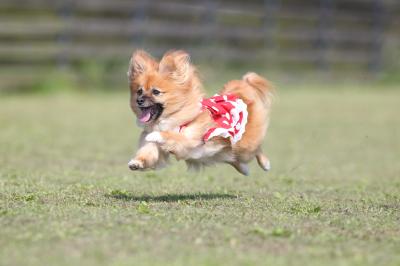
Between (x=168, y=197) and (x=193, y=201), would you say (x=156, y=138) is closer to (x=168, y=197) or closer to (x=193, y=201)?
(x=193, y=201)

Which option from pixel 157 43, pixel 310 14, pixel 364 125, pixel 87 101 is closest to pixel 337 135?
pixel 364 125

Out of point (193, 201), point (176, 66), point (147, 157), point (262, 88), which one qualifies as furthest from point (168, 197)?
point (262, 88)

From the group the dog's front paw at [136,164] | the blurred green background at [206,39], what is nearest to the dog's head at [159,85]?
the dog's front paw at [136,164]

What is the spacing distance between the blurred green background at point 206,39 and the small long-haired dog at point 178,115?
8740 millimetres

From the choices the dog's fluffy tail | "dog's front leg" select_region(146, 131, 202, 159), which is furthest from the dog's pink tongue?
the dog's fluffy tail

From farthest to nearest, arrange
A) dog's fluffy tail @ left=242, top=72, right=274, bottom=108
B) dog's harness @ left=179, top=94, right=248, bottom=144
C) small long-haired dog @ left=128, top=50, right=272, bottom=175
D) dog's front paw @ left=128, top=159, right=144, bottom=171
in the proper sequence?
dog's fluffy tail @ left=242, top=72, right=274, bottom=108, dog's harness @ left=179, top=94, right=248, bottom=144, small long-haired dog @ left=128, top=50, right=272, bottom=175, dog's front paw @ left=128, top=159, right=144, bottom=171

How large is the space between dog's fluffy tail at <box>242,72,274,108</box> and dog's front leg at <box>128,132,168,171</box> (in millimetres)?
1286

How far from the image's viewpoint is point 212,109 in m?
5.91

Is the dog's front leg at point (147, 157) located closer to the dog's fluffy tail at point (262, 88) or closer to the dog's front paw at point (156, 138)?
the dog's front paw at point (156, 138)

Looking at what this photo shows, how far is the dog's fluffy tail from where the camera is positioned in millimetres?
6727

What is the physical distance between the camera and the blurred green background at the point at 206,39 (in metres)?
17.0

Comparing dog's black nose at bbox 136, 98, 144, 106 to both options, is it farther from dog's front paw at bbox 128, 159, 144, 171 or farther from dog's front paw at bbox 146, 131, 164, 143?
dog's front paw at bbox 128, 159, 144, 171

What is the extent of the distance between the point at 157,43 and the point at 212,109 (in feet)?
43.0

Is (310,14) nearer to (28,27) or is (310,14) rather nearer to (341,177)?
(28,27)
